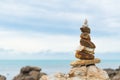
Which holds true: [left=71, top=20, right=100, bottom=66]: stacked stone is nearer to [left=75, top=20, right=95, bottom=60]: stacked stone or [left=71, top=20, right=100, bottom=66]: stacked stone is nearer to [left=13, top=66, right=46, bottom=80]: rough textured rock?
[left=75, top=20, right=95, bottom=60]: stacked stone

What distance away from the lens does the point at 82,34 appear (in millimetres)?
42250

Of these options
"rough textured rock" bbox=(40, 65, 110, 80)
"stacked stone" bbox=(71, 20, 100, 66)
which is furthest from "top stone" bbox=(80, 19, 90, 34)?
"rough textured rock" bbox=(40, 65, 110, 80)

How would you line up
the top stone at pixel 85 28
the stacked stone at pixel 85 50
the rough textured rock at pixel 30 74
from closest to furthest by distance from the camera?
the stacked stone at pixel 85 50 < the top stone at pixel 85 28 < the rough textured rock at pixel 30 74

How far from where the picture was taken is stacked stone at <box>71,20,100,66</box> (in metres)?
41.8

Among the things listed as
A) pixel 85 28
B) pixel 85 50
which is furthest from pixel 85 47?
pixel 85 28

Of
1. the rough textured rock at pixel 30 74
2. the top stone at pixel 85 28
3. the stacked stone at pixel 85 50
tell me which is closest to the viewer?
the stacked stone at pixel 85 50

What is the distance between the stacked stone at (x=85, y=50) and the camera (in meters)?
41.8

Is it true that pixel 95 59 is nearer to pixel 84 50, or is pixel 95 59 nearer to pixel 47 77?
pixel 84 50

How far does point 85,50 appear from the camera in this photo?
138 ft

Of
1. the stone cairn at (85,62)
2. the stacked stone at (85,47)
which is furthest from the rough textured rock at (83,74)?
the stacked stone at (85,47)

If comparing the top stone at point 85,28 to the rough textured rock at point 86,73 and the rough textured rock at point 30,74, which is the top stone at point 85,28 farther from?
the rough textured rock at point 30,74

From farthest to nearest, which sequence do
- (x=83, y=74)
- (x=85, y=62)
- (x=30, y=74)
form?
1. (x=30, y=74)
2. (x=83, y=74)
3. (x=85, y=62)

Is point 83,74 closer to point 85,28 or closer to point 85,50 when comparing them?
point 85,50

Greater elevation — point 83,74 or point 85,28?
point 85,28
